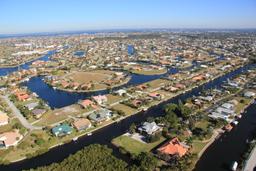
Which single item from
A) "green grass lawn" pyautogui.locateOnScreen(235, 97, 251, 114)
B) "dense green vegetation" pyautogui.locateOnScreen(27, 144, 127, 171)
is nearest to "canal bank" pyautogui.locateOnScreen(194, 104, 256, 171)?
"green grass lawn" pyautogui.locateOnScreen(235, 97, 251, 114)

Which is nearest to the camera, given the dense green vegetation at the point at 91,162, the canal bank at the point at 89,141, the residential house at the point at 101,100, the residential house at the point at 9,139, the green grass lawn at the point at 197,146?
the dense green vegetation at the point at 91,162

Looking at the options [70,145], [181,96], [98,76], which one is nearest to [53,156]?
[70,145]

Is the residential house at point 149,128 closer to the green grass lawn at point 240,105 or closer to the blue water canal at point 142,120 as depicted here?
the blue water canal at point 142,120

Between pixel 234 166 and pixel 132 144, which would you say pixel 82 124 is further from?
pixel 234 166

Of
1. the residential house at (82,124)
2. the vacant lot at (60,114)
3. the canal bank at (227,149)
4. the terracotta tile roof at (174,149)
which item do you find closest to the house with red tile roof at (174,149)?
the terracotta tile roof at (174,149)

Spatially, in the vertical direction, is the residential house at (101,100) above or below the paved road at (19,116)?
above

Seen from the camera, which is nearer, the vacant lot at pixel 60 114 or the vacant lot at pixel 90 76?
the vacant lot at pixel 60 114

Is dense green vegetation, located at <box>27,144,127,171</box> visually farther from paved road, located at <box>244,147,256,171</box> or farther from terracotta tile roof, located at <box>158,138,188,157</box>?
paved road, located at <box>244,147,256,171</box>
